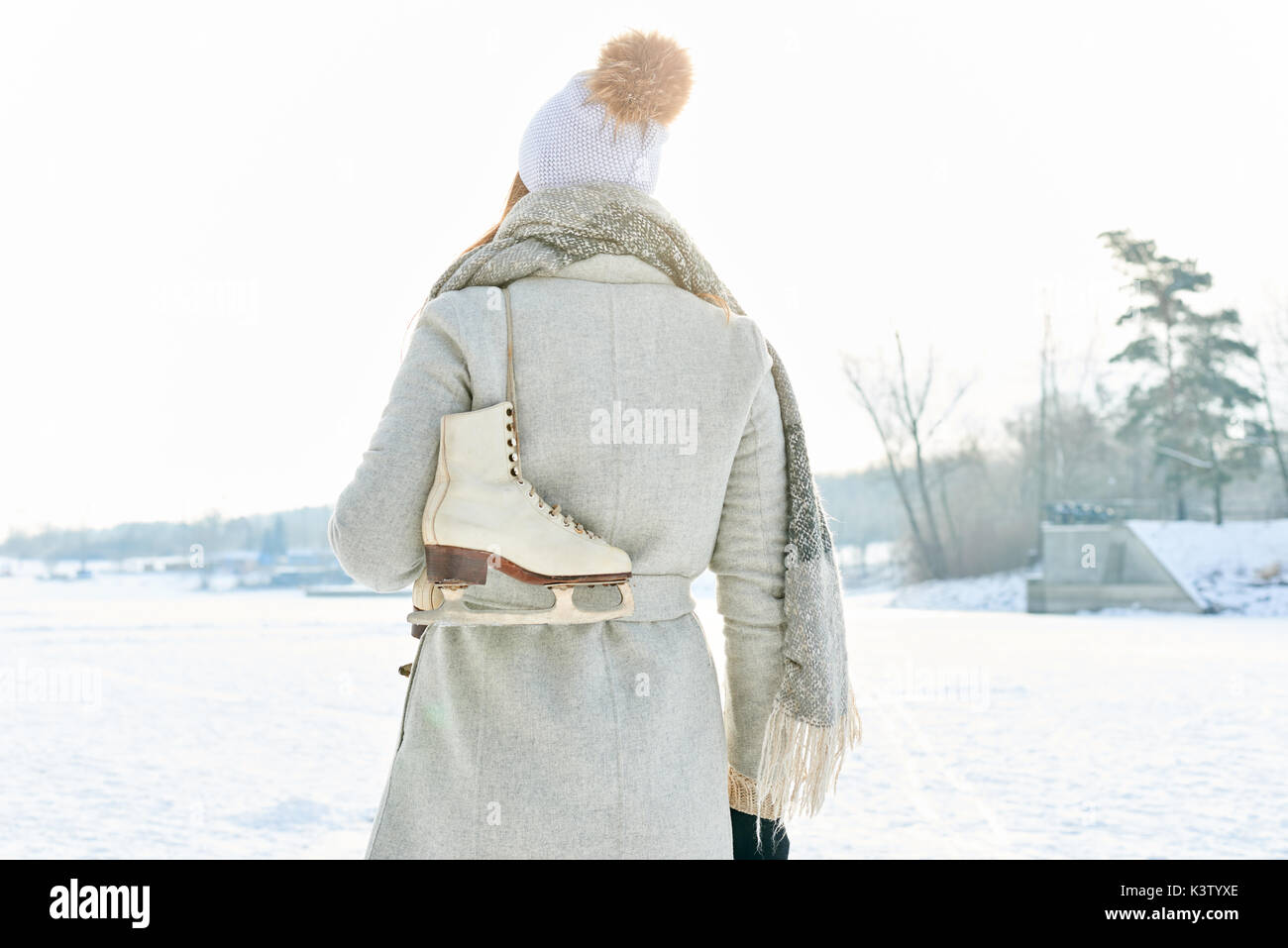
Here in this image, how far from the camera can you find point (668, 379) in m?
1.43

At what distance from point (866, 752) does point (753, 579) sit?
5.01m

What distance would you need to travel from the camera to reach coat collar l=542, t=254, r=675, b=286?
1422 mm

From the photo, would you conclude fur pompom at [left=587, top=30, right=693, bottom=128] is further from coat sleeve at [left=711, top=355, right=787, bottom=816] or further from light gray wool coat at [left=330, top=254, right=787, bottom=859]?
coat sleeve at [left=711, top=355, right=787, bottom=816]

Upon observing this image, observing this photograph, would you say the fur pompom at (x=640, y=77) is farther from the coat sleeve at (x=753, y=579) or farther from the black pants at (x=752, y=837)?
the black pants at (x=752, y=837)

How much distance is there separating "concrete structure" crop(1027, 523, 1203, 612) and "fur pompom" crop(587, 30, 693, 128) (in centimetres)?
2714

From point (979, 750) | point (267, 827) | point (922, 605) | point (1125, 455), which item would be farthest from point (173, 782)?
point (1125, 455)

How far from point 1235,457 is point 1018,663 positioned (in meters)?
22.8

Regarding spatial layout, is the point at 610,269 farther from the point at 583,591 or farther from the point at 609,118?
the point at 583,591

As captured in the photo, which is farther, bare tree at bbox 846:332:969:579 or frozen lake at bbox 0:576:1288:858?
Result: bare tree at bbox 846:332:969:579

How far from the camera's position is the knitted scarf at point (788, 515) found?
1413 millimetres

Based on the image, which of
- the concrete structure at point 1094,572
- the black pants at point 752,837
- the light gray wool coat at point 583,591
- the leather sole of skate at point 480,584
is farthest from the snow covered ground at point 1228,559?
the leather sole of skate at point 480,584

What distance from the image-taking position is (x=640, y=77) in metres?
1.50

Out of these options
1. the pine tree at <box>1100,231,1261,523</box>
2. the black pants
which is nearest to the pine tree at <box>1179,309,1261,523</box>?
the pine tree at <box>1100,231,1261,523</box>

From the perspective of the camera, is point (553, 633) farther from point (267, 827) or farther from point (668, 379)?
point (267, 827)
